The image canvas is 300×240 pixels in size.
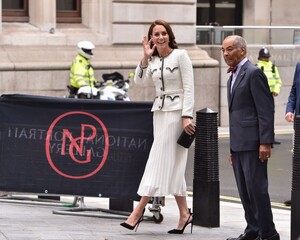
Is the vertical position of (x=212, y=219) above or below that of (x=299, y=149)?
below

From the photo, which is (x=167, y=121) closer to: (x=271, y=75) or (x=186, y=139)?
(x=186, y=139)

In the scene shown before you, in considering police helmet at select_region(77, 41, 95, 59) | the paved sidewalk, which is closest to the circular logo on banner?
the paved sidewalk

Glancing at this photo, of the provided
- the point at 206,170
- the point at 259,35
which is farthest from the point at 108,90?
the point at 206,170

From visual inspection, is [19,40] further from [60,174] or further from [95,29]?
[60,174]

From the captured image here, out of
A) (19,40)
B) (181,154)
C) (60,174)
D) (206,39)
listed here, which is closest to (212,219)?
(181,154)

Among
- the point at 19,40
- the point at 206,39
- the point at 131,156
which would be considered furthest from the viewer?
the point at 206,39

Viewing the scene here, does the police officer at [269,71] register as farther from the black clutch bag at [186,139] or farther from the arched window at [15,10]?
the black clutch bag at [186,139]

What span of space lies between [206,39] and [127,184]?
51.0 ft

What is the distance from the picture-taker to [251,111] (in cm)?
934

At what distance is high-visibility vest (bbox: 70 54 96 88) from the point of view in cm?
2061

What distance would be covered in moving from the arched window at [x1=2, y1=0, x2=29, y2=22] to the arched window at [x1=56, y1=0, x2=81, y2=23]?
29.8 inches

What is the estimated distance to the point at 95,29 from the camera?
24297 mm

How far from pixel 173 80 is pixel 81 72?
35.1 ft

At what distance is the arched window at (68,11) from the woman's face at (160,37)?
14.4 metres
